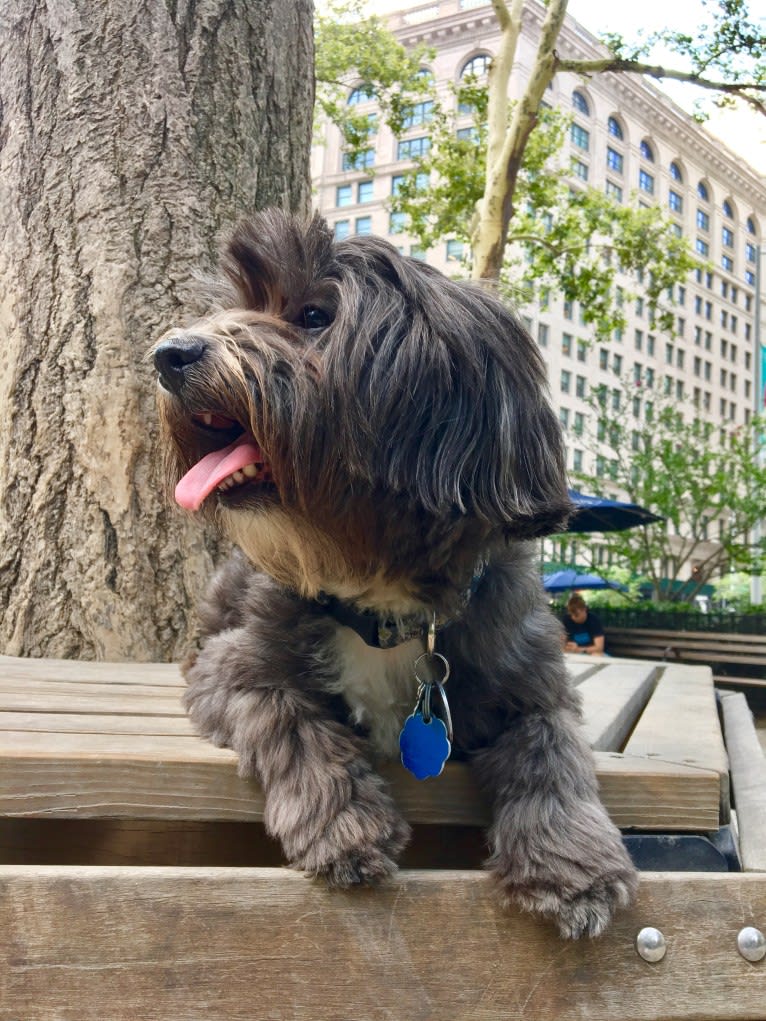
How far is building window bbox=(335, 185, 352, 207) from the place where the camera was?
58766 mm

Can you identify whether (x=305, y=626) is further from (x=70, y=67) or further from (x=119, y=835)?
(x=70, y=67)

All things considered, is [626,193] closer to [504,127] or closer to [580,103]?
[580,103]

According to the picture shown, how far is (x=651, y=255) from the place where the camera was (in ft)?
54.3

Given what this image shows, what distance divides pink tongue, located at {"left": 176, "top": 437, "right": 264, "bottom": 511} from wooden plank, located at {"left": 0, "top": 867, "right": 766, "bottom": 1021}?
2.57 ft

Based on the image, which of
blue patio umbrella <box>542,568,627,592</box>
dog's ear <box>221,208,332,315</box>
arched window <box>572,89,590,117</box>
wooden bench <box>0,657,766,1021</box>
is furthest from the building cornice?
wooden bench <box>0,657,766,1021</box>

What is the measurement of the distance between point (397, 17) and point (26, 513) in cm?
5200

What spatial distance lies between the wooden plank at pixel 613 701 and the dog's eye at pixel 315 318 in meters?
1.30

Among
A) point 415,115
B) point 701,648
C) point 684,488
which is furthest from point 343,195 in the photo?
point 701,648

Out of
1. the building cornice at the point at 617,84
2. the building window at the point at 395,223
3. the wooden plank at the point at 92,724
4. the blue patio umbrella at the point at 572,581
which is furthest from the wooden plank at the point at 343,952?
the building cornice at the point at 617,84

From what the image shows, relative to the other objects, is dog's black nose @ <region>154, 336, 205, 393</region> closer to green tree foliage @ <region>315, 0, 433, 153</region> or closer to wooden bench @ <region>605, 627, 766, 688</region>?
wooden bench @ <region>605, 627, 766, 688</region>

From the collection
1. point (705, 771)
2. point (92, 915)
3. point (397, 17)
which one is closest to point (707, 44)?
point (705, 771)

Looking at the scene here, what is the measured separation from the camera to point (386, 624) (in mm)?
2287

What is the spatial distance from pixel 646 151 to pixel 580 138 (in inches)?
391

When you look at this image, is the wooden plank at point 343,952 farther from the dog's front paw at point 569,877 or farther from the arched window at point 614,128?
the arched window at point 614,128
